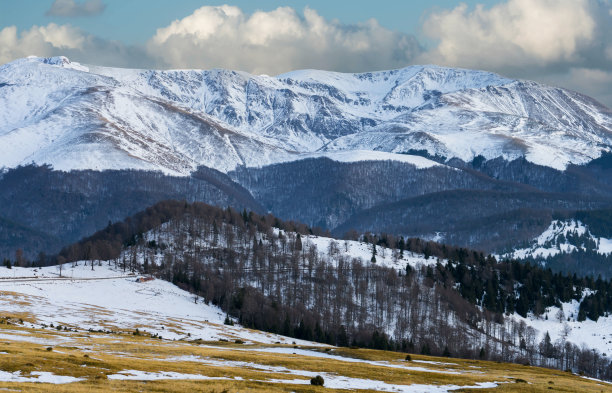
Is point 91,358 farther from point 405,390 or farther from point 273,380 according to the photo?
point 405,390

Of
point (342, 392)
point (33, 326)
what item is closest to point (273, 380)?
point (342, 392)

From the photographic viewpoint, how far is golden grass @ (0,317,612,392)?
88.5m

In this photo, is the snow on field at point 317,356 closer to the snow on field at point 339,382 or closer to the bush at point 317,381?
the snow on field at point 339,382

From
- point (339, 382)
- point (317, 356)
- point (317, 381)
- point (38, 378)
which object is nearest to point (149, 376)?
point (38, 378)

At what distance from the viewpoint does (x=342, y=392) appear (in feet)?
307

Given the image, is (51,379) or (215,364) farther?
(215,364)

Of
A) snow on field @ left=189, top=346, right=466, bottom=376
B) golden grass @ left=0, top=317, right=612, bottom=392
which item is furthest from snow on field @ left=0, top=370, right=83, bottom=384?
snow on field @ left=189, top=346, right=466, bottom=376

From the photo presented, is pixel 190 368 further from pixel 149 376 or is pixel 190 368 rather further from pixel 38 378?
pixel 38 378

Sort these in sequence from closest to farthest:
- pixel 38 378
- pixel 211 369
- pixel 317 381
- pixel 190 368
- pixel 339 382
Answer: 1. pixel 38 378
2. pixel 317 381
3. pixel 339 382
4. pixel 190 368
5. pixel 211 369

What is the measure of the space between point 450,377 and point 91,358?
4637 centimetres

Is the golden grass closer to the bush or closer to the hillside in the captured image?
the hillside

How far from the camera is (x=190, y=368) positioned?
10419 centimetres

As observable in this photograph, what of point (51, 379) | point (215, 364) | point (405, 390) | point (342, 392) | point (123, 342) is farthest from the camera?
point (123, 342)

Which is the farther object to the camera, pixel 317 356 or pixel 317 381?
pixel 317 356
